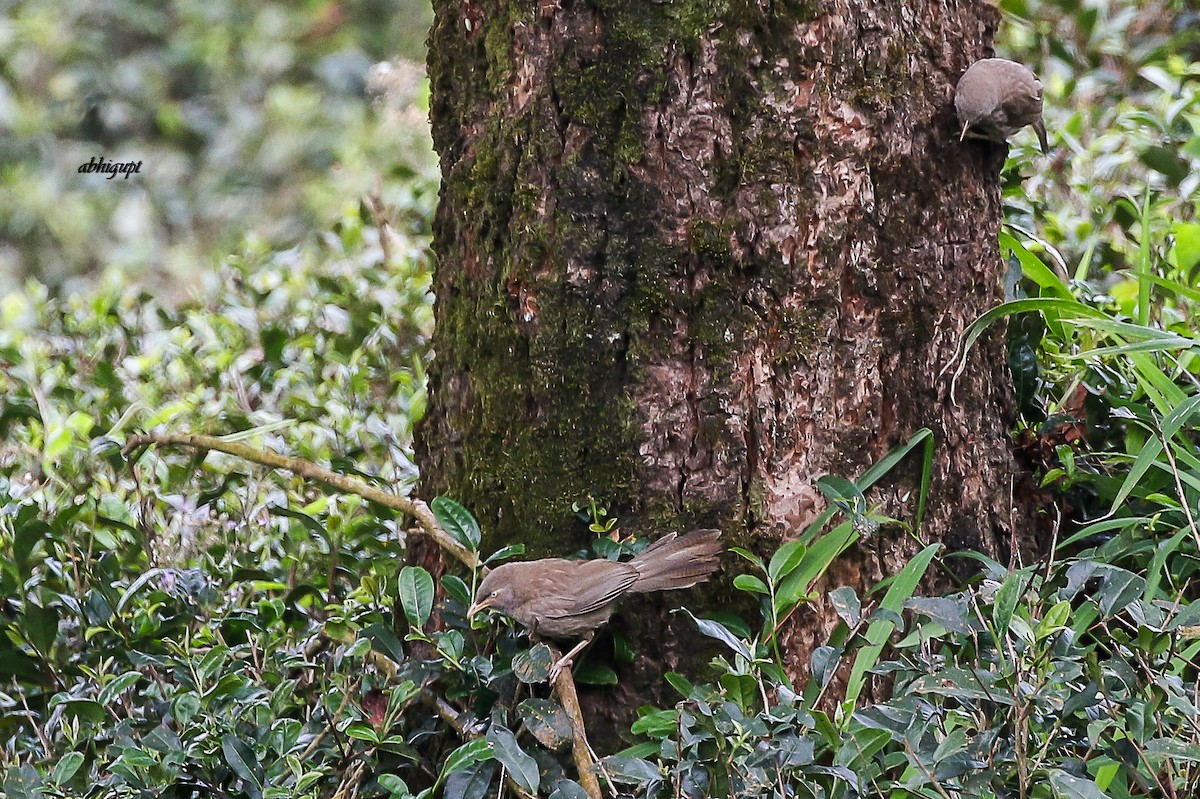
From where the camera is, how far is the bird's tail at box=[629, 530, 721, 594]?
1845 mm

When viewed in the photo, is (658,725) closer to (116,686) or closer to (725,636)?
(725,636)

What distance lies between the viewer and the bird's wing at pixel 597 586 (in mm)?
1828

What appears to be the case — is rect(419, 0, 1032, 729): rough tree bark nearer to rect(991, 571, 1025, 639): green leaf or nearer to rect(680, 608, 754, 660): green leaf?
rect(680, 608, 754, 660): green leaf

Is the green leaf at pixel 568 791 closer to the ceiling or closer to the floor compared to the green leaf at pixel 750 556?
closer to the floor

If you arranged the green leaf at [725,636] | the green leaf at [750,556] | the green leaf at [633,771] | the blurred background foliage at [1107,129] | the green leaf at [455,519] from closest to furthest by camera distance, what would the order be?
the green leaf at [633,771] < the green leaf at [725,636] < the green leaf at [750,556] < the green leaf at [455,519] < the blurred background foliage at [1107,129]

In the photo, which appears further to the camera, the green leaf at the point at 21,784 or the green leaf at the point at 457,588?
the green leaf at the point at 457,588

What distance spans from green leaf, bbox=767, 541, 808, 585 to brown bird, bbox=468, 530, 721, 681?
0.13 m

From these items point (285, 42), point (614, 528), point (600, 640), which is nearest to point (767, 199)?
point (614, 528)

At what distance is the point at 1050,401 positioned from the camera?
94.3 inches

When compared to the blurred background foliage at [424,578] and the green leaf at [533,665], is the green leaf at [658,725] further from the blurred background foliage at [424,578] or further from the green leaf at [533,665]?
the green leaf at [533,665]

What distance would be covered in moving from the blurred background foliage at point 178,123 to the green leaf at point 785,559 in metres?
5.86

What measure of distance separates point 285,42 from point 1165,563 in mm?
7446
